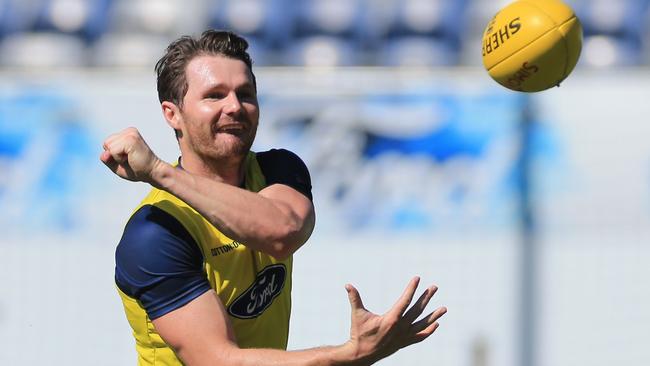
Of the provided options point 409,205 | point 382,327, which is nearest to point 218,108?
point 382,327

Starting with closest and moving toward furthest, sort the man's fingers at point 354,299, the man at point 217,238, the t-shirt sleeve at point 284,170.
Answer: the man's fingers at point 354,299 < the man at point 217,238 < the t-shirt sleeve at point 284,170

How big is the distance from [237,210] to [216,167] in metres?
0.36

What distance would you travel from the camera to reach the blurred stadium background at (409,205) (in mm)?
8102

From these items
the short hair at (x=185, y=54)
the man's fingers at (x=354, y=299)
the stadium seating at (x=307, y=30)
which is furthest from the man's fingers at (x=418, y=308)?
the stadium seating at (x=307, y=30)

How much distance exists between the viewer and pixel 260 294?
3.63 meters

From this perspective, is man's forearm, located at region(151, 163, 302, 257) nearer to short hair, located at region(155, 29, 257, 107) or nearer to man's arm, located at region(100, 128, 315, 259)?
man's arm, located at region(100, 128, 315, 259)

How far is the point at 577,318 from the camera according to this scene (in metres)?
8.12

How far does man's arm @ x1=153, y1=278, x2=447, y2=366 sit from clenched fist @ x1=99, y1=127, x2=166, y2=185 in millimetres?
437

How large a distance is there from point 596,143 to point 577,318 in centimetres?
135

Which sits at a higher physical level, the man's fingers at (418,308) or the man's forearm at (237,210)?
the man's forearm at (237,210)

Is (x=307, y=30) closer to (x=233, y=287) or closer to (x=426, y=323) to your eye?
(x=233, y=287)

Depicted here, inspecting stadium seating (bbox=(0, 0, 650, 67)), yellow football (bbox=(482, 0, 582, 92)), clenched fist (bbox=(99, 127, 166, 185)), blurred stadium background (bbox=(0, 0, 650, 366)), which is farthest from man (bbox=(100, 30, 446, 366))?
stadium seating (bbox=(0, 0, 650, 67))

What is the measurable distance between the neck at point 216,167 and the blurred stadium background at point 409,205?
445cm

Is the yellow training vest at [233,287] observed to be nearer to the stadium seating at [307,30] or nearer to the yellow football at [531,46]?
the yellow football at [531,46]
